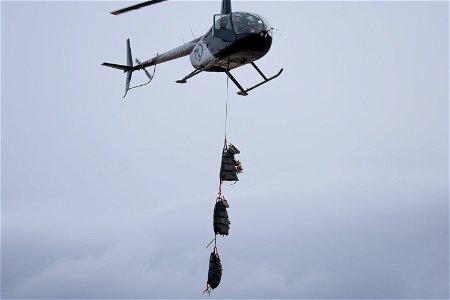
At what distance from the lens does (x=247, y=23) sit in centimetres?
2856

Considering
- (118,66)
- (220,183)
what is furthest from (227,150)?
(118,66)

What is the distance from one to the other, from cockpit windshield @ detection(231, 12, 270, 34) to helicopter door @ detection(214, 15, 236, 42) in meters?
0.26

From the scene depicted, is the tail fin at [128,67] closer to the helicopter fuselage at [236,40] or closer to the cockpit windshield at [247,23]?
the helicopter fuselage at [236,40]

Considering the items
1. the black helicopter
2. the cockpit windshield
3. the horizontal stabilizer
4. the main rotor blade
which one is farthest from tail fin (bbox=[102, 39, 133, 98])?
the cockpit windshield

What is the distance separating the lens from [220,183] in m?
29.5

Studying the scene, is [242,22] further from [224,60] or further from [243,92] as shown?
[243,92]

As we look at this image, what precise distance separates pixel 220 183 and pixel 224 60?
5566 mm

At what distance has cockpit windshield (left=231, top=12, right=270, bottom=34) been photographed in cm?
2847

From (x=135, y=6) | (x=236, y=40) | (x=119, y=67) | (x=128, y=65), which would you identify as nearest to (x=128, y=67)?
(x=119, y=67)

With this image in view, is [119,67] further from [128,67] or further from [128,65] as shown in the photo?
[128,65]

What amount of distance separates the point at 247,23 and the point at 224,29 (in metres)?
1.19

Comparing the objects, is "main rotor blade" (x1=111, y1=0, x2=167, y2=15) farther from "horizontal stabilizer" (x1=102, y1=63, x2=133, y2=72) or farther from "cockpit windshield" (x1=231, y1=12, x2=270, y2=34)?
"horizontal stabilizer" (x1=102, y1=63, x2=133, y2=72)

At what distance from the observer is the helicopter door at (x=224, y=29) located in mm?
28891

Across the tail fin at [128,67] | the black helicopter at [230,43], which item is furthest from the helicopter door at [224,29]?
the tail fin at [128,67]
